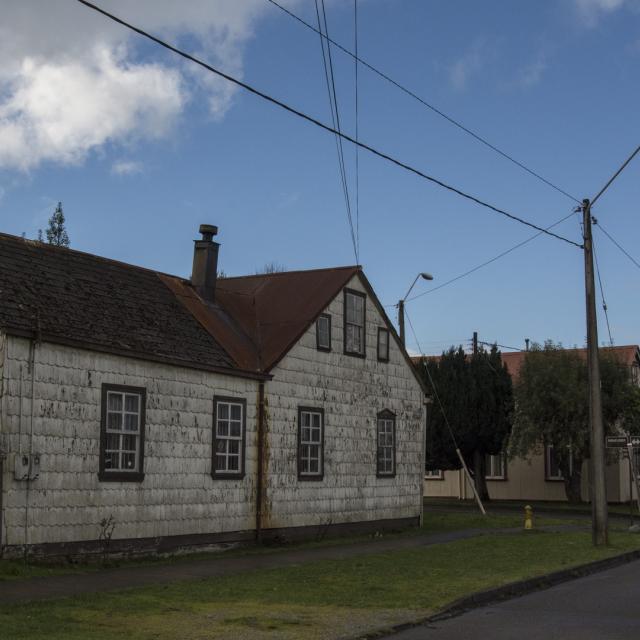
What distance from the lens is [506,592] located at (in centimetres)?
1385

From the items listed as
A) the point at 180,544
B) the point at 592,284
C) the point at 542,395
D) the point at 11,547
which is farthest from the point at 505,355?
the point at 11,547

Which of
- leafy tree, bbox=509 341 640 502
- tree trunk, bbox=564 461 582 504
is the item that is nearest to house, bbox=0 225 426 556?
leafy tree, bbox=509 341 640 502

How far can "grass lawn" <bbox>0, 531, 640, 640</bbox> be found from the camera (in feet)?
33.5

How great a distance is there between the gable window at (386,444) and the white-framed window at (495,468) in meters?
21.8

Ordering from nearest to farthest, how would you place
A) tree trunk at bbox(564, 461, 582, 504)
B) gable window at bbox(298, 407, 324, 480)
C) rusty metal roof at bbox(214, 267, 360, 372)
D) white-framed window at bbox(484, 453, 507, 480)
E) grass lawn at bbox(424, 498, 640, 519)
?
gable window at bbox(298, 407, 324, 480)
rusty metal roof at bbox(214, 267, 360, 372)
grass lawn at bbox(424, 498, 640, 519)
tree trunk at bbox(564, 461, 582, 504)
white-framed window at bbox(484, 453, 507, 480)

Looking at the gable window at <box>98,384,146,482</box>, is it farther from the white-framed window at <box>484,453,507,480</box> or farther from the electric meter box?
the white-framed window at <box>484,453,507,480</box>

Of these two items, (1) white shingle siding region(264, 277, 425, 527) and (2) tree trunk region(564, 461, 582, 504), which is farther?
(2) tree trunk region(564, 461, 582, 504)

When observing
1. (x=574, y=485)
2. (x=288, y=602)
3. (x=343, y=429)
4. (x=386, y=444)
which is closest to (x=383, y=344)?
(x=386, y=444)

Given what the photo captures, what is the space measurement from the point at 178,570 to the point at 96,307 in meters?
5.11

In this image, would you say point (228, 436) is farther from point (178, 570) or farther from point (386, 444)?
point (386, 444)

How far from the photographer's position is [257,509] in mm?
21359

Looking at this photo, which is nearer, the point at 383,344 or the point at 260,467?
the point at 260,467

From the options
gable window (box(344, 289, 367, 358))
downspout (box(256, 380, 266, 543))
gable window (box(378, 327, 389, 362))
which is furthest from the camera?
gable window (box(378, 327, 389, 362))

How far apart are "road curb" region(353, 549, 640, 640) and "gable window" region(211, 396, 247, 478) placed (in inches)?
278
